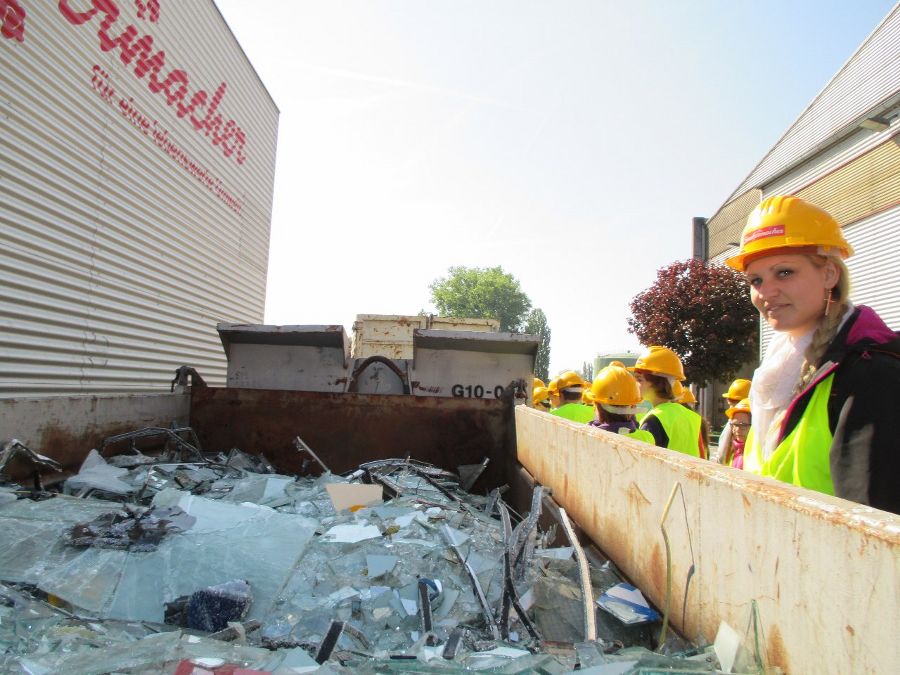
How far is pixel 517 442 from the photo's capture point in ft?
14.4

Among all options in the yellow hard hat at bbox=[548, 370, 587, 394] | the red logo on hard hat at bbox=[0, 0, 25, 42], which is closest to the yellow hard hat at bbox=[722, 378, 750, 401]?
the yellow hard hat at bbox=[548, 370, 587, 394]

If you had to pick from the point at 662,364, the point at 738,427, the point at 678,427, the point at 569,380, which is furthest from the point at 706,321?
the point at 678,427

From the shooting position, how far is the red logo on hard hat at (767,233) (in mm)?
1682

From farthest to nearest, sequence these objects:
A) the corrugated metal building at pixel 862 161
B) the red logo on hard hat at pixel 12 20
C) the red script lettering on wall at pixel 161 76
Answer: the corrugated metal building at pixel 862 161
the red script lettering on wall at pixel 161 76
the red logo on hard hat at pixel 12 20

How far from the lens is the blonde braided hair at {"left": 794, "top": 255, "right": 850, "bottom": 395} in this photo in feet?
5.05

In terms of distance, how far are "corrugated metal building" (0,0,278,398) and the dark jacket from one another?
604cm

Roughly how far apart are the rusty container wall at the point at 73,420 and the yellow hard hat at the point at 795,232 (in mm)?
3674

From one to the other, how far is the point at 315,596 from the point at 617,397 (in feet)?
9.04

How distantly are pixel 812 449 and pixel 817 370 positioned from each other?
22 centimetres

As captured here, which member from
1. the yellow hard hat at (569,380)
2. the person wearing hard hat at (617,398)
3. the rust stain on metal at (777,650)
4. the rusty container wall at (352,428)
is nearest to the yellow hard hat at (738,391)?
the yellow hard hat at (569,380)

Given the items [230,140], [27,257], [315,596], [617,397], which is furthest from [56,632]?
[230,140]

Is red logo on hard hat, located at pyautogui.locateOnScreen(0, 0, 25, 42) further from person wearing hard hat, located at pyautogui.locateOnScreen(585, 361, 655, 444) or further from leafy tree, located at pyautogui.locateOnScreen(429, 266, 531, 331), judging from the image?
leafy tree, located at pyautogui.locateOnScreen(429, 266, 531, 331)

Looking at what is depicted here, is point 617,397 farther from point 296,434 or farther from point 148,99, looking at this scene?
point 148,99

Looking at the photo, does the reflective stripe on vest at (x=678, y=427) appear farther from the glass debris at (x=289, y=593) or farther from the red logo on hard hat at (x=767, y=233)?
the red logo on hard hat at (x=767, y=233)
